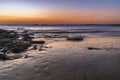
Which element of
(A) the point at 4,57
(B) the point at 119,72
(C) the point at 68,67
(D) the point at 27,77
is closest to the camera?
(D) the point at 27,77

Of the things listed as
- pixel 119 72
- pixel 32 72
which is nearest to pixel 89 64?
pixel 119 72

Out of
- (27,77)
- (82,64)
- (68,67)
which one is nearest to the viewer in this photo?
(27,77)

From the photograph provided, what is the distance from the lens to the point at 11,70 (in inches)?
364

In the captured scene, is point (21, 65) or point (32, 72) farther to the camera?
point (21, 65)

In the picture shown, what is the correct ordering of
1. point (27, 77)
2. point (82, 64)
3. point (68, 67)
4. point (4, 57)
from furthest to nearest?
point (4, 57)
point (82, 64)
point (68, 67)
point (27, 77)

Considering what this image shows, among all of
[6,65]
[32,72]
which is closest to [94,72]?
[32,72]

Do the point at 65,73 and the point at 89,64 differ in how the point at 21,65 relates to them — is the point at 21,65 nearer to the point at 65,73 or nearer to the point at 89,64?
the point at 65,73

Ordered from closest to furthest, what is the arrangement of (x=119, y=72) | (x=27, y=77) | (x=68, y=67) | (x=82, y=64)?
1. (x=27, y=77)
2. (x=119, y=72)
3. (x=68, y=67)
4. (x=82, y=64)

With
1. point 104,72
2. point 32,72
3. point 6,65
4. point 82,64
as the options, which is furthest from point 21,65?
point 104,72

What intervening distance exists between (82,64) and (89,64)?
43cm

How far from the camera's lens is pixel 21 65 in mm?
10344

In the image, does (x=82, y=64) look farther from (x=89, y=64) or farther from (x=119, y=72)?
(x=119, y=72)

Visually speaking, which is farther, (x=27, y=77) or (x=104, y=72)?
(x=104, y=72)

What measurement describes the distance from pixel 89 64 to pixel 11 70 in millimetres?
4631
